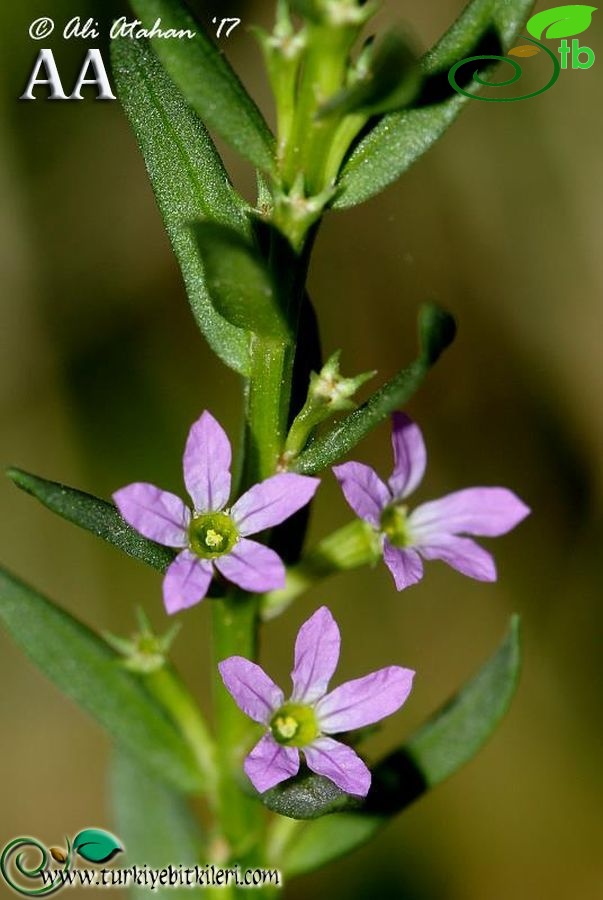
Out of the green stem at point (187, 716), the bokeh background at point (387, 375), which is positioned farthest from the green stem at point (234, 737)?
the bokeh background at point (387, 375)

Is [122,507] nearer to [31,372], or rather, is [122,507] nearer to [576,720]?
[31,372]

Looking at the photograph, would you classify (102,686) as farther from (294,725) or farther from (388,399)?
(388,399)

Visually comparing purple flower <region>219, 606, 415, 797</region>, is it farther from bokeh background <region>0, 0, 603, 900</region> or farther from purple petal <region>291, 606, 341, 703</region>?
bokeh background <region>0, 0, 603, 900</region>

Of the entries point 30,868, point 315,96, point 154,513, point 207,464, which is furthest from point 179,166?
point 30,868

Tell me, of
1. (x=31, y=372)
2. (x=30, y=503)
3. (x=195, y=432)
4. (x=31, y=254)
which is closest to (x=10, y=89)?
(x=31, y=254)

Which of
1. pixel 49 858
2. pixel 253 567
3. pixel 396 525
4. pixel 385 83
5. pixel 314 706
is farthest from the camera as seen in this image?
pixel 49 858

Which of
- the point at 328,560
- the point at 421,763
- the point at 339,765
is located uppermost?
the point at 328,560

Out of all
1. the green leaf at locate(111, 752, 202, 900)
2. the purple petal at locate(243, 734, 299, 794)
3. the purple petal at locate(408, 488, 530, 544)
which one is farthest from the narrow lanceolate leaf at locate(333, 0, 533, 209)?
the green leaf at locate(111, 752, 202, 900)
